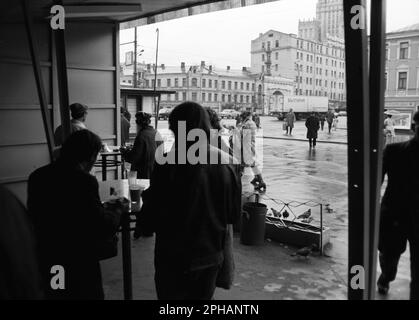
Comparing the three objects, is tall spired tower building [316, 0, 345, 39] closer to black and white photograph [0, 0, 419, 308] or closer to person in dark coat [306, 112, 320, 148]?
black and white photograph [0, 0, 419, 308]

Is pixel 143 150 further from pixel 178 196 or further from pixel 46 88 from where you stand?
pixel 178 196

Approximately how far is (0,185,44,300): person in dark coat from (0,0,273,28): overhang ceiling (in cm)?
567

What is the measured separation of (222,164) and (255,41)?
213ft

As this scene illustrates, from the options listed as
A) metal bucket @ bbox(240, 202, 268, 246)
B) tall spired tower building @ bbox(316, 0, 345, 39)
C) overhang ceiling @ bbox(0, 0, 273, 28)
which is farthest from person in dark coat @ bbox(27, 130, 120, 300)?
overhang ceiling @ bbox(0, 0, 273, 28)

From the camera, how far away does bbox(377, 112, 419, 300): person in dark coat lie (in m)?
3.21

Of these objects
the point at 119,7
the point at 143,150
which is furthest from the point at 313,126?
the point at 143,150

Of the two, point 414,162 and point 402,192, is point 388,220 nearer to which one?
A: point 402,192

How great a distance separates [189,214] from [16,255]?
3.76ft

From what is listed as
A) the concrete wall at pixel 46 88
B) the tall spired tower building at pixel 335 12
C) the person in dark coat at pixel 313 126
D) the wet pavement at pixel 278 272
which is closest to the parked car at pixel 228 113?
the person in dark coat at pixel 313 126

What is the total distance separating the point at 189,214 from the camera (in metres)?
2.32

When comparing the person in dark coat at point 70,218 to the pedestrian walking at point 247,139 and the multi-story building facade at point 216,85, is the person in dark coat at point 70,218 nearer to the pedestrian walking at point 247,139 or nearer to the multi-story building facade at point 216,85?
the pedestrian walking at point 247,139
